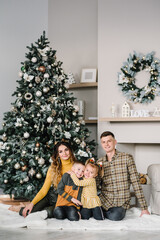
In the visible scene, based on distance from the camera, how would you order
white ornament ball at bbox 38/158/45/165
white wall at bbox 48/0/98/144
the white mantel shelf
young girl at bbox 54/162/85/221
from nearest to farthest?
young girl at bbox 54/162/85/221, white ornament ball at bbox 38/158/45/165, the white mantel shelf, white wall at bbox 48/0/98/144

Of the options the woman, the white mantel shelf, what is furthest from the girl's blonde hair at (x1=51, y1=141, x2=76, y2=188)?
the white mantel shelf

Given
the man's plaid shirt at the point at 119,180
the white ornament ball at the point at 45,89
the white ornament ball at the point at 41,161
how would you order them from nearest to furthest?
the man's plaid shirt at the point at 119,180 → the white ornament ball at the point at 41,161 → the white ornament ball at the point at 45,89

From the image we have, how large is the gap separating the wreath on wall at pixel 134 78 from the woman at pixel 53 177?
169 centimetres

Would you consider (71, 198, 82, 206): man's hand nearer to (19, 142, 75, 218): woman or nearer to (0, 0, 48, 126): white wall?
(19, 142, 75, 218): woman

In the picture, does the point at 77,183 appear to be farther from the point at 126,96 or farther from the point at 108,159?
the point at 126,96

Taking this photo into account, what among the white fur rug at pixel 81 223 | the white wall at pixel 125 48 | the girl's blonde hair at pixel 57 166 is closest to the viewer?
the white fur rug at pixel 81 223

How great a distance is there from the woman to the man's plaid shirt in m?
0.41

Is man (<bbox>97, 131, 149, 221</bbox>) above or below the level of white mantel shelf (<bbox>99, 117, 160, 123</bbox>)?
below

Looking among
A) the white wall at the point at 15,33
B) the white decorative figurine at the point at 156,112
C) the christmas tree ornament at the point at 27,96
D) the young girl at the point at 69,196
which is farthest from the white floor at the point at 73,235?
the white wall at the point at 15,33

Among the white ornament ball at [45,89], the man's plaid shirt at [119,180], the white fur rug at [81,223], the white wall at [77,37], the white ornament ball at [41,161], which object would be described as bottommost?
the white fur rug at [81,223]

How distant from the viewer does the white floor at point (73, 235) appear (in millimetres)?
2793

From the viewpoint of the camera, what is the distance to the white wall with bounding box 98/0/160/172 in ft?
16.4

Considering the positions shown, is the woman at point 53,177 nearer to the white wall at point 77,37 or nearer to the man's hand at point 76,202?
the man's hand at point 76,202

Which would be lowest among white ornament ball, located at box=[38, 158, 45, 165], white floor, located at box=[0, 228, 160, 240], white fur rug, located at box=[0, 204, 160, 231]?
white floor, located at box=[0, 228, 160, 240]
